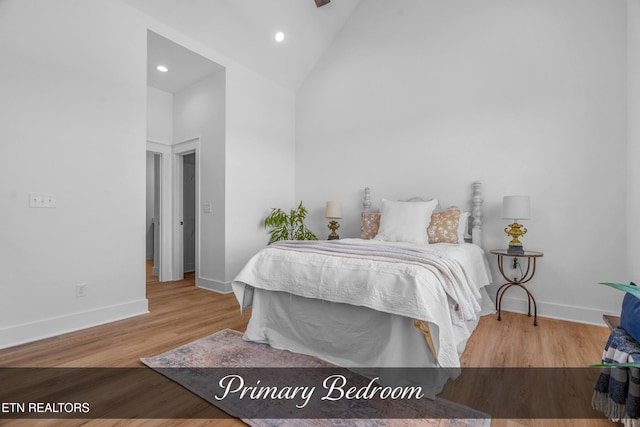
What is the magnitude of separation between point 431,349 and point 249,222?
3.21m

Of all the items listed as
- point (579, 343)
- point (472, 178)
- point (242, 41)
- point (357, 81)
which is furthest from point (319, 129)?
point (579, 343)

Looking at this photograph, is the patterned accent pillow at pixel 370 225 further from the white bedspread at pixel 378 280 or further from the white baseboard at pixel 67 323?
the white baseboard at pixel 67 323

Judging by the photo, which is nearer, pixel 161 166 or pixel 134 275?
pixel 134 275

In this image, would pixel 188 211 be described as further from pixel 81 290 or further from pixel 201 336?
pixel 201 336

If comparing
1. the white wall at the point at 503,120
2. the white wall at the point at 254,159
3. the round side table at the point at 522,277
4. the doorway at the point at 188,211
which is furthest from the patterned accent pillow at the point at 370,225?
the doorway at the point at 188,211

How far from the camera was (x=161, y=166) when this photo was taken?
473 cm

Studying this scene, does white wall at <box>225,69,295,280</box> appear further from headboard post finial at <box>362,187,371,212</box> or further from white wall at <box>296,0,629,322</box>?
headboard post finial at <box>362,187,371,212</box>

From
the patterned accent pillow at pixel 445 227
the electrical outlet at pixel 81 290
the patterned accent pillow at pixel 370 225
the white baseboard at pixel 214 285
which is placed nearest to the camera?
the electrical outlet at pixel 81 290

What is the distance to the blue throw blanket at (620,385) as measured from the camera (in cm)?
136

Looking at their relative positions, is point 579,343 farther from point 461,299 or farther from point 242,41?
point 242,41

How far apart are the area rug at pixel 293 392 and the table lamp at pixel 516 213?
6.56ft

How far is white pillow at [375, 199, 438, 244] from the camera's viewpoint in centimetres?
340

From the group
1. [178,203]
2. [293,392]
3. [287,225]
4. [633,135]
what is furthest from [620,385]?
[178,203]

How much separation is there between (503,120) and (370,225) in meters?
1.87
